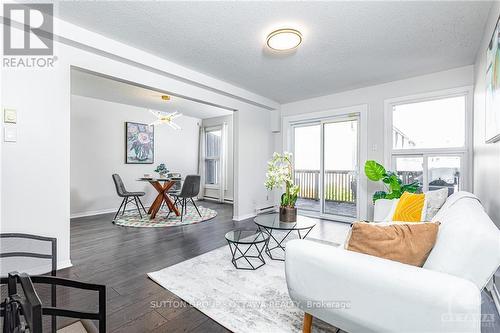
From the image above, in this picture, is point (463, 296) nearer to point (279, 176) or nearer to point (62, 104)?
point (279, 176)

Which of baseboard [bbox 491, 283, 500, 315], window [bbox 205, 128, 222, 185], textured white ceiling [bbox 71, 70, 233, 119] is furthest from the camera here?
window [bbox 205, 128, 222, 185]

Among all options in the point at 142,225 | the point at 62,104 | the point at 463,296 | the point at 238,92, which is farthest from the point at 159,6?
the point at 142,225

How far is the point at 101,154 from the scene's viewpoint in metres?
5.17

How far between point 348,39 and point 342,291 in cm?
260

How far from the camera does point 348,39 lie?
2.64 meters

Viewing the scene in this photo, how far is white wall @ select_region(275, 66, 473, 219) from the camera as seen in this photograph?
3424 mm

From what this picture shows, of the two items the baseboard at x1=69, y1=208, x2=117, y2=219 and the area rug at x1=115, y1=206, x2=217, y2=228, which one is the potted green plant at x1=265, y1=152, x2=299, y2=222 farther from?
the baseboard at x1=69, y1=208, x2=117, y2=219

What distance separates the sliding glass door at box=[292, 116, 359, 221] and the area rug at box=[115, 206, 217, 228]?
7.29 ft

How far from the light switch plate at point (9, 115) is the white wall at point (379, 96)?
446cm

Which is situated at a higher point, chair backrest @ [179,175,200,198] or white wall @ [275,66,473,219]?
white wall @ [275,66,473,219]

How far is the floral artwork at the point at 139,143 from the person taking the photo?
555 centimetres

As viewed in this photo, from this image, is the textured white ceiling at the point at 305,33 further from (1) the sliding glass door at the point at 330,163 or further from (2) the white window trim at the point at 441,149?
(1) the sliding glass door at the point at 330,163

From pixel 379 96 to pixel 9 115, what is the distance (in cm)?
491

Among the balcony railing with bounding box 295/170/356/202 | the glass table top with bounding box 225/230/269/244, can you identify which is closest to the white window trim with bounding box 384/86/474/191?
the balcony railing with bounding box 295/170/356/202
